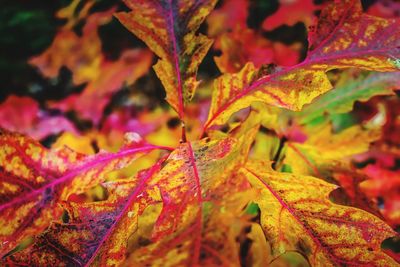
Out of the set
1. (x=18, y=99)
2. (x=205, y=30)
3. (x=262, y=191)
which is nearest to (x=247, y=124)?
(x=262, y=191)

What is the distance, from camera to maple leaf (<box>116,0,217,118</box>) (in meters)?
0.71

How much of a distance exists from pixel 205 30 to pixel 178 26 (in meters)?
0.68

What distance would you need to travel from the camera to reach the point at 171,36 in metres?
0.71

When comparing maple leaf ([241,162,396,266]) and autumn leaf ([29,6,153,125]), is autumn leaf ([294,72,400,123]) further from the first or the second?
autumn leaf ([29,6,153,125])

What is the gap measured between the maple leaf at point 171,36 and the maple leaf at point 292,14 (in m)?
0.56

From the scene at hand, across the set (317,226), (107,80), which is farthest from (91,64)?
(317,226)

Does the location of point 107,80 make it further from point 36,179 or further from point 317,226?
point 317,226

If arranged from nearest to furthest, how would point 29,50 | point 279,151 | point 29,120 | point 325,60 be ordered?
point 325,60 < point 279,151 < point 29,120 < point 29,50

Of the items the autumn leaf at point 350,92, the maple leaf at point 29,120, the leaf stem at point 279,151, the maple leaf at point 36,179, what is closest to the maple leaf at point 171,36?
the maple leaf at point 36,179

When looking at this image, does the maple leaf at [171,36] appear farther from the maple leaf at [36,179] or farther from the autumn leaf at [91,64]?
the autumn leaf at [91,64]

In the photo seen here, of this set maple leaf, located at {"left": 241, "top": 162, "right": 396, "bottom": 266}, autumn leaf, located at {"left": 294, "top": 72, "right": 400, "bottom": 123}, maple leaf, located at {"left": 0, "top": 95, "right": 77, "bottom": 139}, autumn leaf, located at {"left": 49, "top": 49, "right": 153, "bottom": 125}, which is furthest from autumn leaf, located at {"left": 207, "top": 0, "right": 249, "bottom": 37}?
maple leaf, located at {"left": 241, "top": 162, "right": 396, "bottom": 266}

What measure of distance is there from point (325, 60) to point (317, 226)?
293 millimetres

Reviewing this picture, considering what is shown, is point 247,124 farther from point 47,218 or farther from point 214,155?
point 47,218

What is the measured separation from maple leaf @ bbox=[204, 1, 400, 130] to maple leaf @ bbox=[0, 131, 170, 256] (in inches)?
9.7
